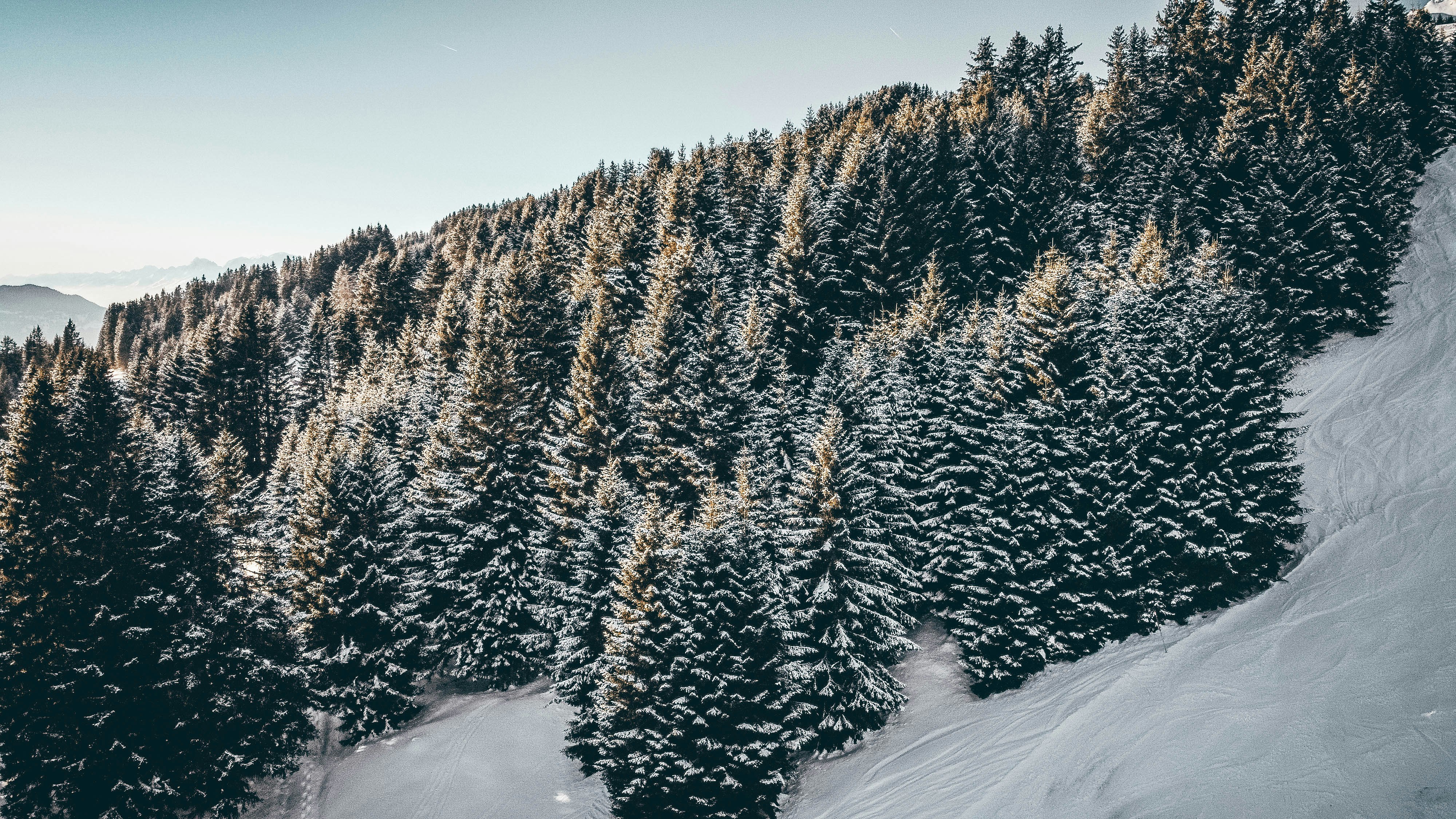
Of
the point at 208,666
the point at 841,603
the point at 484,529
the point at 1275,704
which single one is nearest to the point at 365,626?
the point at 208,666

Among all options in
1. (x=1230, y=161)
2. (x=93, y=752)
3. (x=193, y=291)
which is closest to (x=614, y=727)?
(x=93, y=752)

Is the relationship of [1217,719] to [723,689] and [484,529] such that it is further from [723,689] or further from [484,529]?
[484,529]

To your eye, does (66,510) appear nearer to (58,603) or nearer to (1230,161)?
(58,603)

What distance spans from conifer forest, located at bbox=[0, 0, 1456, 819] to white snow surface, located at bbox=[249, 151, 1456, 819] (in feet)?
4.55

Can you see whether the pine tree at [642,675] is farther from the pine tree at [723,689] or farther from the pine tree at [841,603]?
the pine tree at [841,603]

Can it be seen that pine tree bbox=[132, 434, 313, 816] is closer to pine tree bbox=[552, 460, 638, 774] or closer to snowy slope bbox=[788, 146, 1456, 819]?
pine tree bbox=[552, 460, 638, 774]

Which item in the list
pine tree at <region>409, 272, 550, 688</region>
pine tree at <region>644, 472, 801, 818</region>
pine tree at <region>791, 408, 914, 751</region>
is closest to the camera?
pine tree at <region>644, 472, 801, 818</region>

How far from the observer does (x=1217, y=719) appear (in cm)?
1842

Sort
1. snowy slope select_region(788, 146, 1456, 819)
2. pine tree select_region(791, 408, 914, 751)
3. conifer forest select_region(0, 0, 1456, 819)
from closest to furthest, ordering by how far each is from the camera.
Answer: snowy slope select_region(788, 146, 1456, 819) → conifer forest select_region(0, 0, 1456, 819) → pine tree select_region(791, 408, 914, 751)

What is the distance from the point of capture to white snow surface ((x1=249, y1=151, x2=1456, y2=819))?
52.2 feet

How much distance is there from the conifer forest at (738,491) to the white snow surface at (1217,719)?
4.55ft

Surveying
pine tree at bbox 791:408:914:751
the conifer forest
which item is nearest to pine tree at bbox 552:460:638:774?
the conifer forest

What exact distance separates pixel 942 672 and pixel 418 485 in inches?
1028

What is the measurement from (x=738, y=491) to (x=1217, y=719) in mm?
16739
